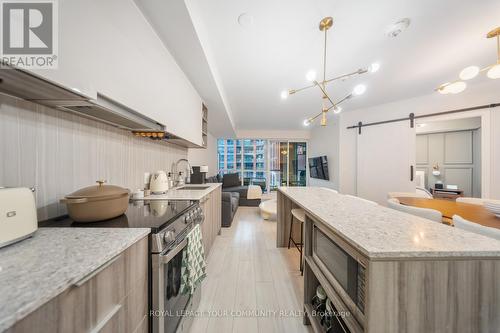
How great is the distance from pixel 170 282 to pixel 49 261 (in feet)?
2.08

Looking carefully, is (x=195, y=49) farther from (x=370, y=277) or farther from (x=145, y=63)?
(x=370, y=277)

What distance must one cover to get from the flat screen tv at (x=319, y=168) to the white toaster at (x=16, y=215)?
5.44 metres

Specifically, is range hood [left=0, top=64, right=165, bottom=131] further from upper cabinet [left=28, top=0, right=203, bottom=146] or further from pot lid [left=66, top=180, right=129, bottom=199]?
pot lid [left=66, top=180, right=129, bottom=199]

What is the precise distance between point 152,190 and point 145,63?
3.98 feet

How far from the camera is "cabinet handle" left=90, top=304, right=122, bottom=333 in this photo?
1.81 ft

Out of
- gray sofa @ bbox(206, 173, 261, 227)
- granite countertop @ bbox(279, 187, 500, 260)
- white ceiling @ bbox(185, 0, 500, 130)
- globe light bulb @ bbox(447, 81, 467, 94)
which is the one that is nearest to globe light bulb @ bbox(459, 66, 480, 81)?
globe light bulb @ bbox(447, 81, 467, 94)

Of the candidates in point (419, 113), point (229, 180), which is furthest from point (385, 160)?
point (229, 180)

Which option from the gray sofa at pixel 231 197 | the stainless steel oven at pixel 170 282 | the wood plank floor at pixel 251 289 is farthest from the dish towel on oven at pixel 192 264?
the gray sofa at pixel 231 197

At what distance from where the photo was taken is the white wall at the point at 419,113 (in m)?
2.80

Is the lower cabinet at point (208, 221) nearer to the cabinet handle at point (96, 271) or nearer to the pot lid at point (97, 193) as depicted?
the pot lid at point (97, 193)

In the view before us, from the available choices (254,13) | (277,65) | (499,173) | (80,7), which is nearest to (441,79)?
(499,173)

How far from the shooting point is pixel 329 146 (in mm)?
5129

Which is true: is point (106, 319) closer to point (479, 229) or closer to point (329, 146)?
point (479, 229)

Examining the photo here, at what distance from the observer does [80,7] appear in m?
0.77
